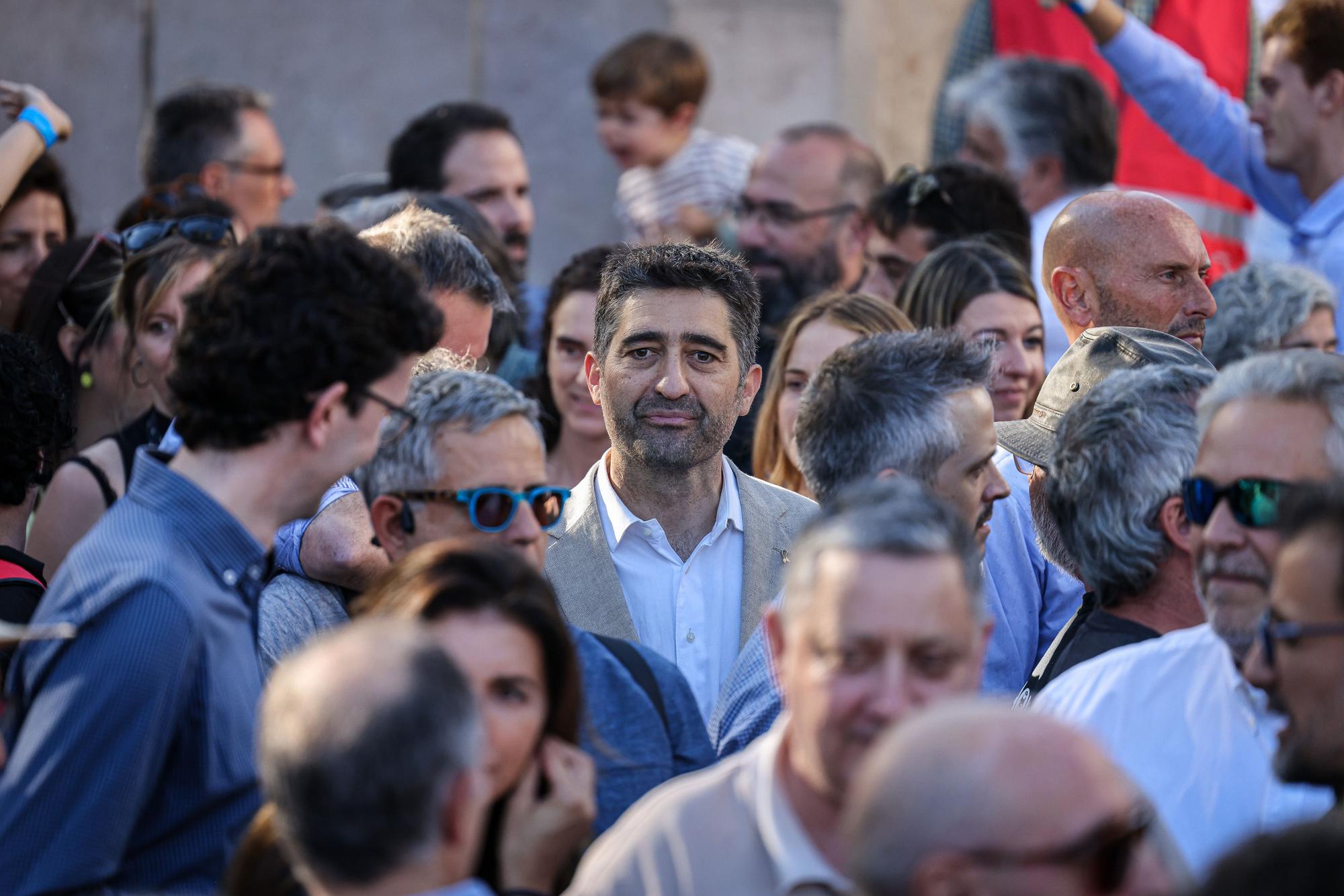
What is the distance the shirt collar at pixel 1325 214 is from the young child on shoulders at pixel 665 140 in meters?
2.43

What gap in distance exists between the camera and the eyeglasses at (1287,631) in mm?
2377

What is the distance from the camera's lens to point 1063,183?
6750mm

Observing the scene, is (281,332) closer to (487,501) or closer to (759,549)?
(487,501)

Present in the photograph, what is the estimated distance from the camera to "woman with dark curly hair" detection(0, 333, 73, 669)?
3836mm

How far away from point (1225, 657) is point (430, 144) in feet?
14.3

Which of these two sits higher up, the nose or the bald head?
the nose

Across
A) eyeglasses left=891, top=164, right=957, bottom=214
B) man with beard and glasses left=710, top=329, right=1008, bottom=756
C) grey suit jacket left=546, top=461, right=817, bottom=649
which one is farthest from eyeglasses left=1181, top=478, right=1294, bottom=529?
eyeglasses left=891, top=164, right=957, bottom=214

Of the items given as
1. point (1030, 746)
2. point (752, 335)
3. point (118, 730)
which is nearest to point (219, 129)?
point (752, 335)

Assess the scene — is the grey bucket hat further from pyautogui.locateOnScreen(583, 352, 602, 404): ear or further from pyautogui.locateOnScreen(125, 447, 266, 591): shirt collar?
pyautogui.locateOnScreen(125, 447, 266, 591): shirt collar

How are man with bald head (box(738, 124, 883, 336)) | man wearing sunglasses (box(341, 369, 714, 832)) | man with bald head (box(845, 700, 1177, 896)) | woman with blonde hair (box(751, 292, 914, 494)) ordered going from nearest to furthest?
man with bald head (box(845, 700, 1177, 896)), man wearing sunglasses (box(341, 369, 714, 832)), woman with blonde hair (box(751, 292, 914, 494)), man with bald head (box(738, 124, 883, 336))

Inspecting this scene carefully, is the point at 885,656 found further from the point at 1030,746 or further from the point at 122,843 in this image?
the point at 122,843

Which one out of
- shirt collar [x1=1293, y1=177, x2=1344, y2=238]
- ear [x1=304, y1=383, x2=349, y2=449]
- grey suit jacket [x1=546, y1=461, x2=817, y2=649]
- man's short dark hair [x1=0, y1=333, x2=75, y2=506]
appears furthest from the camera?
shirt collar [x1=1293, y1=177, x2=1344, y2=238]

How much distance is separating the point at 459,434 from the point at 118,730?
3.22ft

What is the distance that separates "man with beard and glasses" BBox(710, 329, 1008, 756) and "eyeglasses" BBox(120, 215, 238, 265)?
7.09ft
